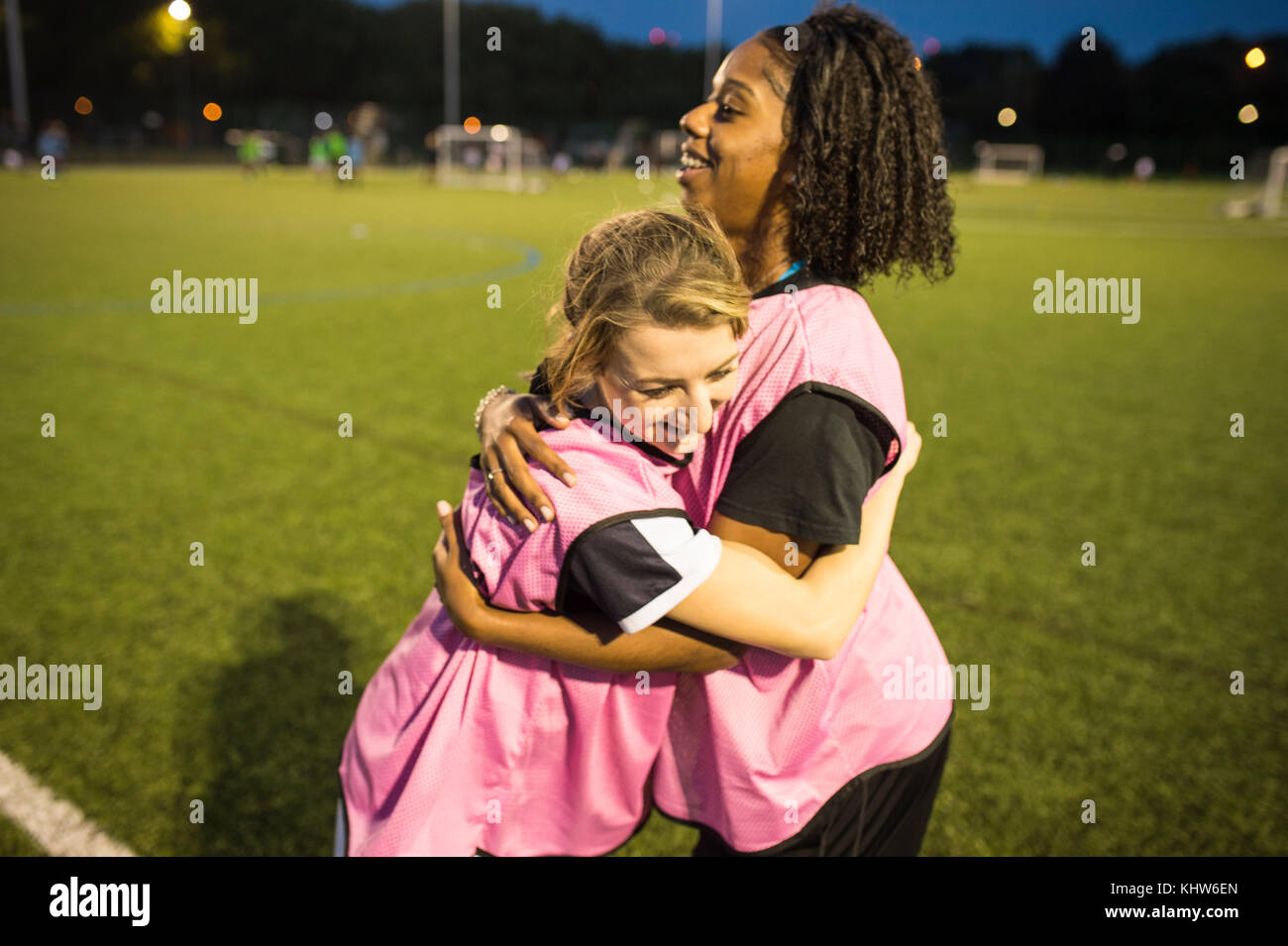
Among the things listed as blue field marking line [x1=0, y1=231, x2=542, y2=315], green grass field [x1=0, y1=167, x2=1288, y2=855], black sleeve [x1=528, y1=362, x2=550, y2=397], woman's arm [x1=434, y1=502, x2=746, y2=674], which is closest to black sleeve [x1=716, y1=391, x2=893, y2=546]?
woman's arm [x1=434, y1=502, x2=746, y2=674]

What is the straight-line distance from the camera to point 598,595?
1.41 m

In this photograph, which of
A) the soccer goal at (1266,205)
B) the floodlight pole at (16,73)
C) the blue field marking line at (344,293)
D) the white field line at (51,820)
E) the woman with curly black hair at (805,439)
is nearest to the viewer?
the woman with curly black hair at (805,439)

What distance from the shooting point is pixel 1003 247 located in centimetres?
2075

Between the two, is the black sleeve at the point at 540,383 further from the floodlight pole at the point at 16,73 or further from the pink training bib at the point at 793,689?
the floodlight pole at the point at 16,73

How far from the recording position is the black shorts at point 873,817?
5.83ft

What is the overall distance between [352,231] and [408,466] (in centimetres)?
1587

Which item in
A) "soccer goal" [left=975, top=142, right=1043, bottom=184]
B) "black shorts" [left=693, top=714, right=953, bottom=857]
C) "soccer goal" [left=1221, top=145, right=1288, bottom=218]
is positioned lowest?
"black shorts" [left=693, top=714, right=953, bottom=857]

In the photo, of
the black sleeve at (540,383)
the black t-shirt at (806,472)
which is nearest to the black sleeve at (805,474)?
the black t-shirt at (806,472)

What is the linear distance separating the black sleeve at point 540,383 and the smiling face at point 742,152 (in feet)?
1.45

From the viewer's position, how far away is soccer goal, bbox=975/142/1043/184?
197ft

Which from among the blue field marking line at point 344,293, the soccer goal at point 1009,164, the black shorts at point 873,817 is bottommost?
the black shorts at point 873,817

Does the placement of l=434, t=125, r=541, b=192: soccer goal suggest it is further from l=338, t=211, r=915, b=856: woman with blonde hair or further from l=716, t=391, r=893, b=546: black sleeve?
l=716, t=391, r=893, b=546: black sleeve
